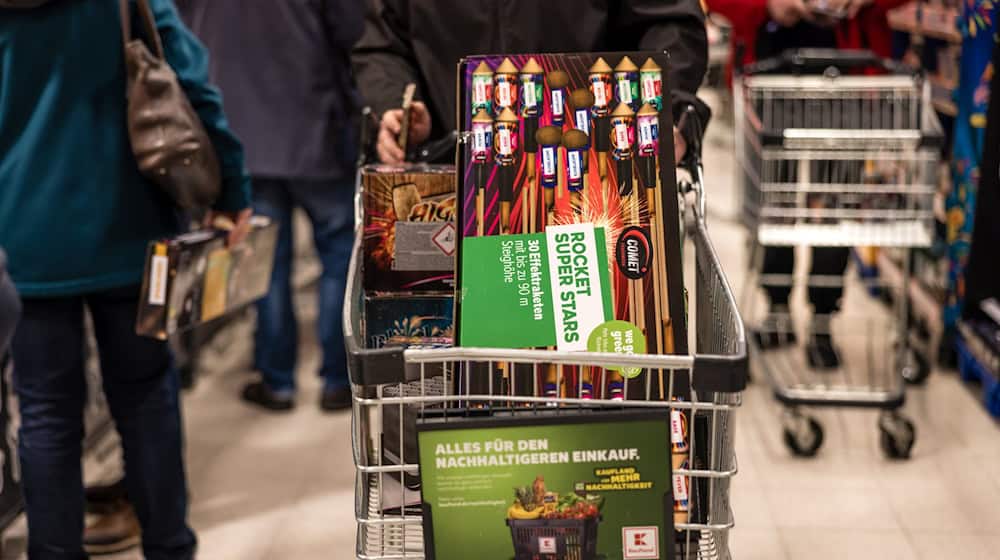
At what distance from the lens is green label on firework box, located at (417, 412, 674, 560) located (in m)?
1.29

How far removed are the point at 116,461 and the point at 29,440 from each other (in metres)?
1.01

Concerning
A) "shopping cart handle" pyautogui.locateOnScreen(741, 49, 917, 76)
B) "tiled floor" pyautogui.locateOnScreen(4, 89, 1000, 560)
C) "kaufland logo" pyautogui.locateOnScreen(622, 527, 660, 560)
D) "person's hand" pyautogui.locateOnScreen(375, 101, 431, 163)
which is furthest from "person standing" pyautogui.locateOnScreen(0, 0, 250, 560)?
"shopping cart handle" pyautogui.locateOnScreen(741, 49, 917, 76)

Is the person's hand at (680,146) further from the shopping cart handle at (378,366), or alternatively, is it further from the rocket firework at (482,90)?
the shopping cart handle at (378,366)

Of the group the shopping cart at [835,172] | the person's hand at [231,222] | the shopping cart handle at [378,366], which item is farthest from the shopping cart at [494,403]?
the shopping cart at [835,172]

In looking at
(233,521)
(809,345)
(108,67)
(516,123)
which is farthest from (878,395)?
(108,67)

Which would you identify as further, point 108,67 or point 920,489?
point 920,489

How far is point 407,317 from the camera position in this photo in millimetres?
1679

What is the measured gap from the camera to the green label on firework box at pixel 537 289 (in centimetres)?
147

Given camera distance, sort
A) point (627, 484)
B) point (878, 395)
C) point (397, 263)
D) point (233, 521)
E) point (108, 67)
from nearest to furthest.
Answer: point (627, 484)
point (397, 263)
point (108, 67)
point (233, 521)
point (878, 395)

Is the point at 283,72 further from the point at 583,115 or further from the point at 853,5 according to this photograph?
the point at 583,115

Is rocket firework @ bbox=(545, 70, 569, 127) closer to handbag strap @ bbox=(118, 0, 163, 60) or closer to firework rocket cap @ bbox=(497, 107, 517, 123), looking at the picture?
firework rocket cap @ bbox=(497, 107, 517, 123)

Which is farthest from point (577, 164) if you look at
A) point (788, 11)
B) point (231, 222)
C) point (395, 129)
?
point (788, 11)

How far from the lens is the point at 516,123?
5.06 feet

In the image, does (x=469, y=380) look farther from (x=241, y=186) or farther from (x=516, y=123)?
(x=241, y=186)
